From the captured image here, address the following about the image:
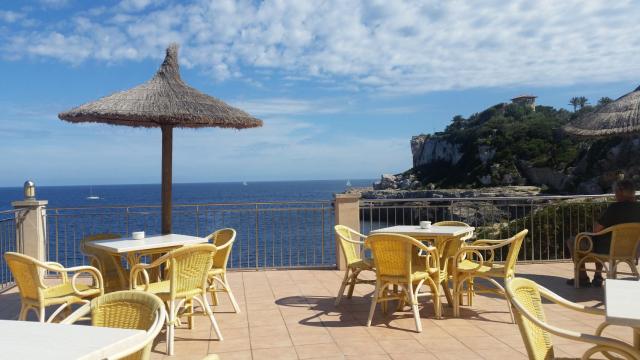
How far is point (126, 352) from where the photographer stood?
191 cm

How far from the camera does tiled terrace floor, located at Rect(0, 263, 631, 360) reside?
4.01 metres

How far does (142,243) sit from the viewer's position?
482cm

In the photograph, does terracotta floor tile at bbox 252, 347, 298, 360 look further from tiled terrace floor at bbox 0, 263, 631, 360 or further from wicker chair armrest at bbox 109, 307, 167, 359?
wicker chair armrest at bbox 109, 307, 167, 359

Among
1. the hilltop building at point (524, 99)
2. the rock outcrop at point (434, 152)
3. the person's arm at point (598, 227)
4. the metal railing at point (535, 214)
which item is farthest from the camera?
the hilltop building at point (524, 99)

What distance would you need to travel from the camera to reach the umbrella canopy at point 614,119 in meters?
6.09

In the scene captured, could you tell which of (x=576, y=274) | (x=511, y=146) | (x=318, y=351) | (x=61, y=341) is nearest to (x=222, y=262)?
(x=318, y=351)

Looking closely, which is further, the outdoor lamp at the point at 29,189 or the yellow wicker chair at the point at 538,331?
the outdoor lamp at the point at 29,189

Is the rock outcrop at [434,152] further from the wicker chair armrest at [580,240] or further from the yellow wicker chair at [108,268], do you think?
the yellow wicker chair at [108,268]

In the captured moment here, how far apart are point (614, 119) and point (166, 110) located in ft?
17.3

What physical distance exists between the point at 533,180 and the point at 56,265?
1383 inches

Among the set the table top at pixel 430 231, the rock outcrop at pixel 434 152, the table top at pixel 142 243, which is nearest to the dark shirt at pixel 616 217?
the table top at pixel 430 231

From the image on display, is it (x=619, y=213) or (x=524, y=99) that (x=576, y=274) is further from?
(x=524, y=99)

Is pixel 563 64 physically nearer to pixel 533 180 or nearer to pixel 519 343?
pixel 519 343

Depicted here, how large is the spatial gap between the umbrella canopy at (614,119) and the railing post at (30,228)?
715 centimetres
